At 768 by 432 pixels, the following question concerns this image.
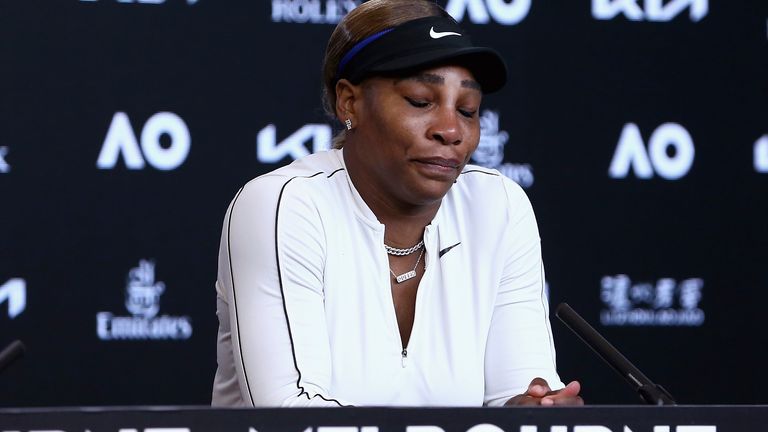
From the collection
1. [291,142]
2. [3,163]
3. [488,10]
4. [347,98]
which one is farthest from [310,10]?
[347,98]

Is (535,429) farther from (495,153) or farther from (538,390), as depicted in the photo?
(495,153)

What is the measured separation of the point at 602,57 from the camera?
2.92 m

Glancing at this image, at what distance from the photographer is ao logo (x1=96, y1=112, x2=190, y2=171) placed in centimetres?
270

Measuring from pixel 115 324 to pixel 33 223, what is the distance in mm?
302

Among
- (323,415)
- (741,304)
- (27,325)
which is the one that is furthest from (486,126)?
(323,415)

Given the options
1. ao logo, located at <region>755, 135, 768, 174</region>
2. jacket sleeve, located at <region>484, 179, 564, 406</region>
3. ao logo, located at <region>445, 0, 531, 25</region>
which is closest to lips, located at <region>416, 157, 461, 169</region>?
jacket sleeve, located at <region>484, 179, 564, 406</region>

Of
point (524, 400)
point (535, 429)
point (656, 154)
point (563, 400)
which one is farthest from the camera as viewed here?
point (656, 154)

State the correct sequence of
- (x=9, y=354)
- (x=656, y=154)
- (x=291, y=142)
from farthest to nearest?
1. (x=656, y=154)
2. (x=291, y=142)
3. (x=9, y=354)

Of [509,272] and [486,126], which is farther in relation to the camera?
[486,126]

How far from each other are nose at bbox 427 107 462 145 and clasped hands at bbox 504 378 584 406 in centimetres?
37

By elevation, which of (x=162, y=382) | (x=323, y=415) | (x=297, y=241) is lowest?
(x=162, y=382)

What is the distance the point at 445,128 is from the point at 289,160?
3.93ft

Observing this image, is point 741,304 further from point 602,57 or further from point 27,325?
point 27,325

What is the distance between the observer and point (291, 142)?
2.78m
